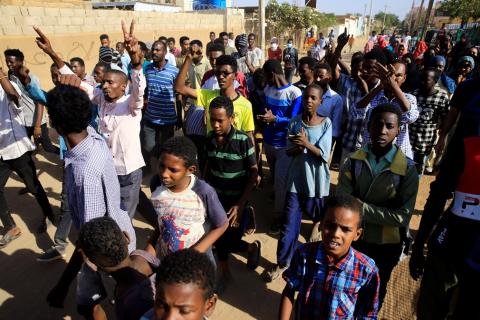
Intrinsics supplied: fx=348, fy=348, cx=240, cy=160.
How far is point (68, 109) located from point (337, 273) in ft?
5.92

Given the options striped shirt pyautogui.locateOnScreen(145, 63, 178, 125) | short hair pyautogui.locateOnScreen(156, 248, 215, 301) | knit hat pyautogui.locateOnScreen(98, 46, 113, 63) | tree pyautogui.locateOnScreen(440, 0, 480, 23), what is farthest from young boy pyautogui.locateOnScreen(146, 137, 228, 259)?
tree pyautogui.locateOnScreen(440, 0, 480, 23)

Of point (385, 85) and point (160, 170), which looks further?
point (385, 85)

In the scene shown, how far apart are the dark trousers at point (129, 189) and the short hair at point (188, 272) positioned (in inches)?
78.8

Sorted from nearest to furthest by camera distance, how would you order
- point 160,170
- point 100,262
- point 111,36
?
point 100,262
point 160,170
point 111,36

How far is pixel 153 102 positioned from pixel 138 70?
191 cm

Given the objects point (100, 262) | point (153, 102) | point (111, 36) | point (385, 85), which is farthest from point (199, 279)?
point (111, 36)

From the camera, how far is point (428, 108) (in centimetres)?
429

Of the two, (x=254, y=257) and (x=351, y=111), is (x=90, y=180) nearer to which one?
(x=254, y=257)

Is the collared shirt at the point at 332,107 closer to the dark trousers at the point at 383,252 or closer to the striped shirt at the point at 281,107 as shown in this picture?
the striped shirt at the point at 281,107

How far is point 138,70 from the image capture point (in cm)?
298

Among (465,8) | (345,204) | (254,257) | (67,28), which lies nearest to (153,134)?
(254,257)

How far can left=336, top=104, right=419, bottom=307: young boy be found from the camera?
2.20 metres

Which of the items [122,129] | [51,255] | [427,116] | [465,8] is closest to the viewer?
[122,129]

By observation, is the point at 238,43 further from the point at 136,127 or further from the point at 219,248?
the point at 219,248
